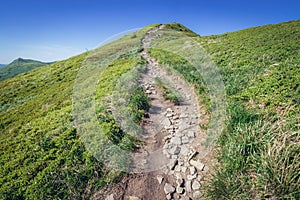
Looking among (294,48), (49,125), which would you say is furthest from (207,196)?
(294,48)

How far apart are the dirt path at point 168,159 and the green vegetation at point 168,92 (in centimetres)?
31

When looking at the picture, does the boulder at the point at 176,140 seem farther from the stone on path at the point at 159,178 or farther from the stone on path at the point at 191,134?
the stone on path at the point at 159,178

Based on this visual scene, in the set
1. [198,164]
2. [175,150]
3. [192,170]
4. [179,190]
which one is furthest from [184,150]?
[179,190]

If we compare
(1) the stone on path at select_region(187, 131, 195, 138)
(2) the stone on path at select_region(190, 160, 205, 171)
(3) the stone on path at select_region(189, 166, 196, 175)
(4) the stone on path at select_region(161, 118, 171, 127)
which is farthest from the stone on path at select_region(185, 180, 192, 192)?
(4) the stone on path at select_region(161, 118, 171, 127)

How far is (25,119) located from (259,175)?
11.4 meters

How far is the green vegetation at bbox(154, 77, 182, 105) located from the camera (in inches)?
364

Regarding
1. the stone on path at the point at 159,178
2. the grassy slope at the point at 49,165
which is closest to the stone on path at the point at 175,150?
the stone on path at the point at 159,178

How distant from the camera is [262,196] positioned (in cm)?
350

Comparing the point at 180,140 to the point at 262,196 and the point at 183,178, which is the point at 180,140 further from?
the point at 262,196

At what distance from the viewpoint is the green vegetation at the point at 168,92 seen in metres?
9.25

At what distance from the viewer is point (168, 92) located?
10.4m

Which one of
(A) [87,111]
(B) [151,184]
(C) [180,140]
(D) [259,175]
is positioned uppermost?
(A) [87,111]

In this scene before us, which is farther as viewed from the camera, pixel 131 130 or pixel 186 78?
pixel 186 78

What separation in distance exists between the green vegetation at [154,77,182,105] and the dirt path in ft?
1.03
